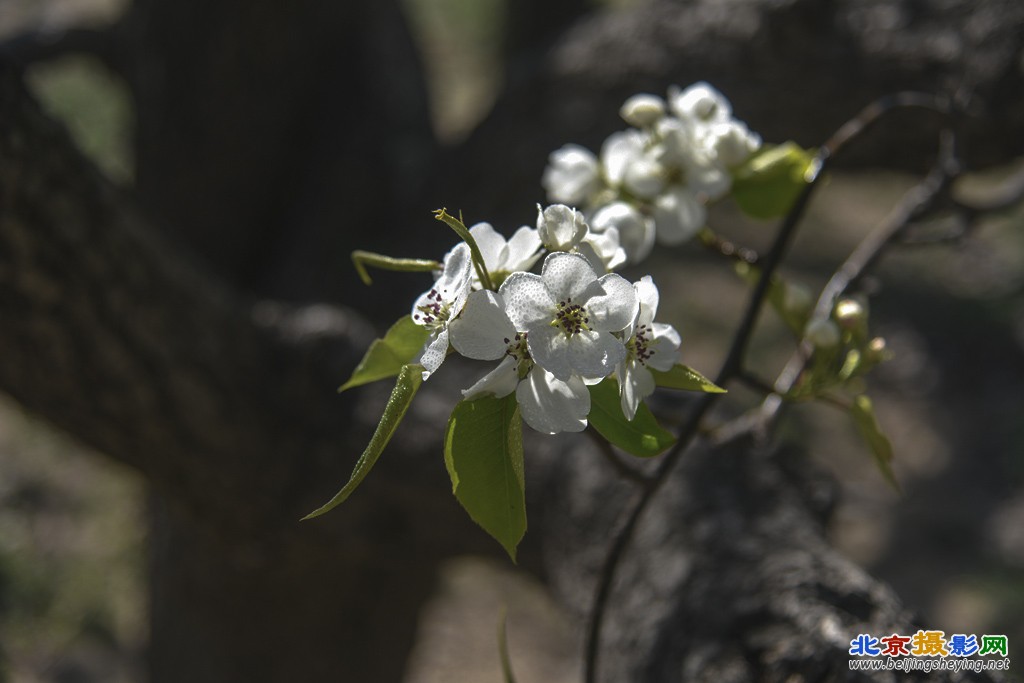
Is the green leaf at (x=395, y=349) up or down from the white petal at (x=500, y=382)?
up

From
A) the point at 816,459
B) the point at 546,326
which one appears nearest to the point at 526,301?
the point at 546,326

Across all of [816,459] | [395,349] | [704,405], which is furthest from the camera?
[816,459]

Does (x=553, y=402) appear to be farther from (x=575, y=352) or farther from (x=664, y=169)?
(x=664, y=169)

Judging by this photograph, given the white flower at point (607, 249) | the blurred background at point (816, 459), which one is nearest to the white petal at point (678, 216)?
the white flower at point (607, 249)

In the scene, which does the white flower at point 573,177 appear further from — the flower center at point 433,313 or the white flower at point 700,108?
the flower center at point 433,313

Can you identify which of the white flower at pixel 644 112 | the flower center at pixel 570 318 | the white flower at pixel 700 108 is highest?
the white flower at pixel 700 108

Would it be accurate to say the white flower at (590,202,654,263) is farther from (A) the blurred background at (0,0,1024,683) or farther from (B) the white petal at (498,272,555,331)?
(A) the blurred background at (0,0,1024,683)

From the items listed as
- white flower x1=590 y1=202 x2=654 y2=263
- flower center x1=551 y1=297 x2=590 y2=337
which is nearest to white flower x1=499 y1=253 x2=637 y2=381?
flower center x1=551 y1=297 x2=590 y2=337
